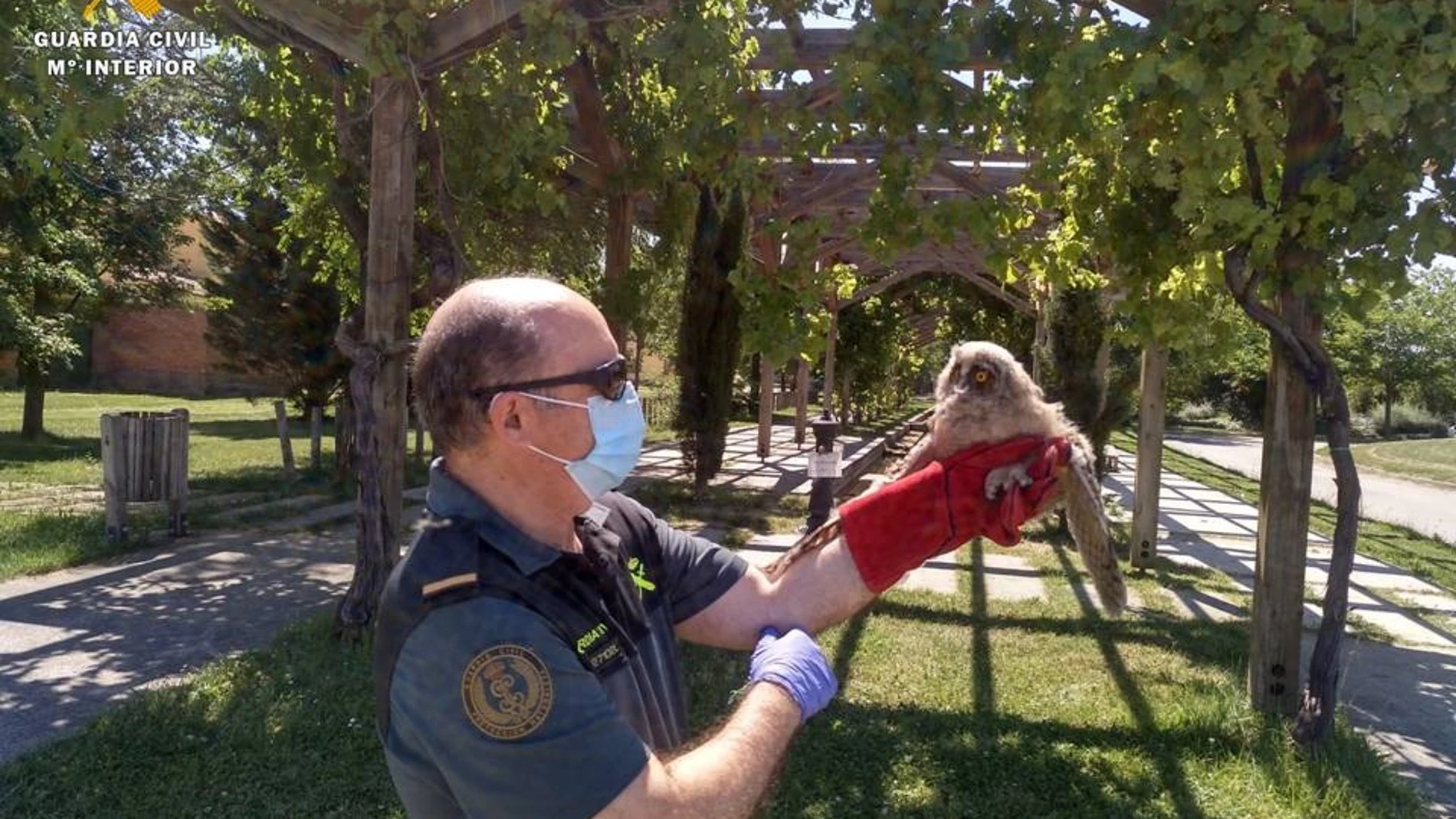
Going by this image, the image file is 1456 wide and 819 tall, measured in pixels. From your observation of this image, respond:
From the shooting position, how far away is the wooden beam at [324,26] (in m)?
5.71

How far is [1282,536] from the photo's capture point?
5113 mm

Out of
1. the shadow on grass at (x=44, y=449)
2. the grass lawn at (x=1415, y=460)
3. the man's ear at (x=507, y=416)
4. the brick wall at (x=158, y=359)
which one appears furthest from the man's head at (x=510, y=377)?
the brick wall at (x=158, y=359)

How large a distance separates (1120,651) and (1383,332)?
142 ft

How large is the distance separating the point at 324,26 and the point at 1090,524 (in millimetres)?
5121

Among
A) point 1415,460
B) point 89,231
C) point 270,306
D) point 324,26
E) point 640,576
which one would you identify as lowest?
point 1415,460

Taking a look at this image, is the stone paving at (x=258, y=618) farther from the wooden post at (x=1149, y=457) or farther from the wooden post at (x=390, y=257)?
the wooden post at (x=390, y=257)

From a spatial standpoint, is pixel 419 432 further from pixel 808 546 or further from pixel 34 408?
pixel 34 408

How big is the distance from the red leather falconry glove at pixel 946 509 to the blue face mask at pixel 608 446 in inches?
27.0

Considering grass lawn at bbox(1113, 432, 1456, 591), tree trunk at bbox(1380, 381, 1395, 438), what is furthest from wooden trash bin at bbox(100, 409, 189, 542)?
tree trunk at bbox(1380, 381, 1395, 438)

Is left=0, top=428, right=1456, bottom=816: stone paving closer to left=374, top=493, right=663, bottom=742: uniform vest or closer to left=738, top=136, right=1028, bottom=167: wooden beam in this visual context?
left=738, top=136, right=1028, bottom=167: wooden beam

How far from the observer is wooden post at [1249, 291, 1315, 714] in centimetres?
507

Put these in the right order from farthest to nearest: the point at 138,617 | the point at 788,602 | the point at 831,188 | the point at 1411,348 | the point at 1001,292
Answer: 1. the point at 1411,348
2. the point at 1001,292
3. the point at 831,188
4. the point at 138,617
5. the point at 788,602

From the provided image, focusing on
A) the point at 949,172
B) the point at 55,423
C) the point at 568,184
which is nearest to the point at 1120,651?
the point at 949,172

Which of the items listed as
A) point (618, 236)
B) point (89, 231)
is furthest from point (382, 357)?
point (89, 231)
